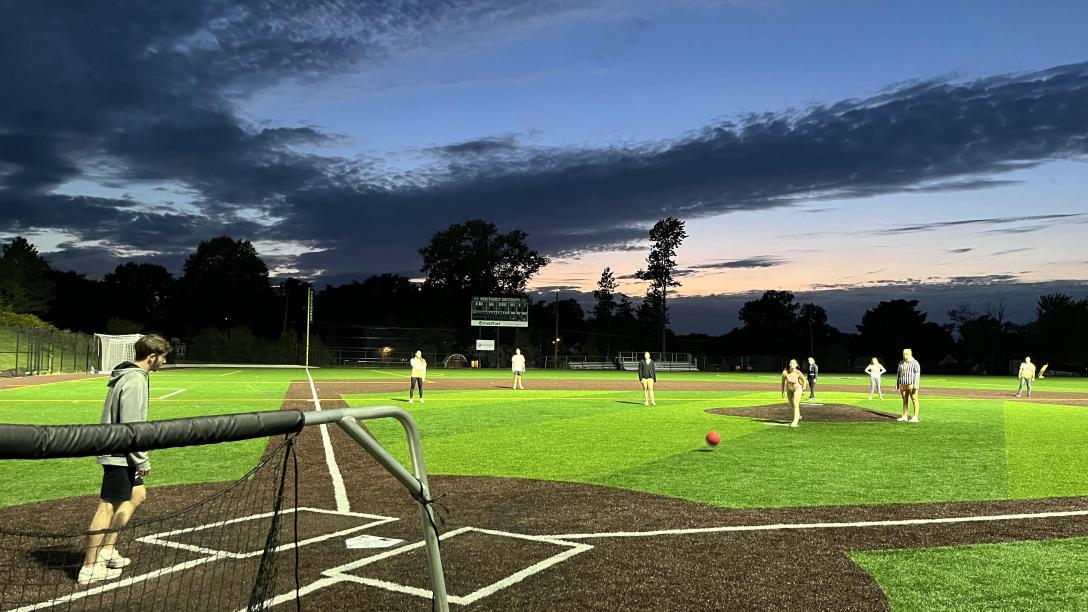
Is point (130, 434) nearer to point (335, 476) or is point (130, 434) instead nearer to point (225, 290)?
point (335, 476)

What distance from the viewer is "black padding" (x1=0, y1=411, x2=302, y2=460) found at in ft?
9.62

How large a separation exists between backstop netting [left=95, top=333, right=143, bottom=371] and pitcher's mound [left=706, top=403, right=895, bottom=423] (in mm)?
43934

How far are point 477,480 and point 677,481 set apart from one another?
2.91 meters

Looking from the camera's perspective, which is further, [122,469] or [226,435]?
[122,469]

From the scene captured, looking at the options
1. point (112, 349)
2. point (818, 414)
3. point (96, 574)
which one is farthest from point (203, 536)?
point (112, 349)

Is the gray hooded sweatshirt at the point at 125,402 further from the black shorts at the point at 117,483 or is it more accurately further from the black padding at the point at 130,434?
the black padding at the point at 130,434

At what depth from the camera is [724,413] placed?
22.3 m

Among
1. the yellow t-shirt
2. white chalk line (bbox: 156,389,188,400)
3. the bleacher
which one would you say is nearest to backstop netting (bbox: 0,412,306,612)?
the yellow t-shirt

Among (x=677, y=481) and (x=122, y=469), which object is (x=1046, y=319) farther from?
(x=122, y=469)

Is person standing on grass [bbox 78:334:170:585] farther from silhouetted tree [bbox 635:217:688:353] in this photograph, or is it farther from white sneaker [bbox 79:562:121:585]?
silhouetted tree [bbox 635:217:688:353]

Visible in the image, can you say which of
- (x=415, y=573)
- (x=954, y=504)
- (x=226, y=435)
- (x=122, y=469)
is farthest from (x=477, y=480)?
(x=226, y=435)

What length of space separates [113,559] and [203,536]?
116cm

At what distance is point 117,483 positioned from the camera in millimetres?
6113

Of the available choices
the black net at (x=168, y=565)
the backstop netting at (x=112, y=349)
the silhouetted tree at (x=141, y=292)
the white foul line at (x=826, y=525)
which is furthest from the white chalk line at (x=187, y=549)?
the silhouetted tree at (x=141, y=292)
